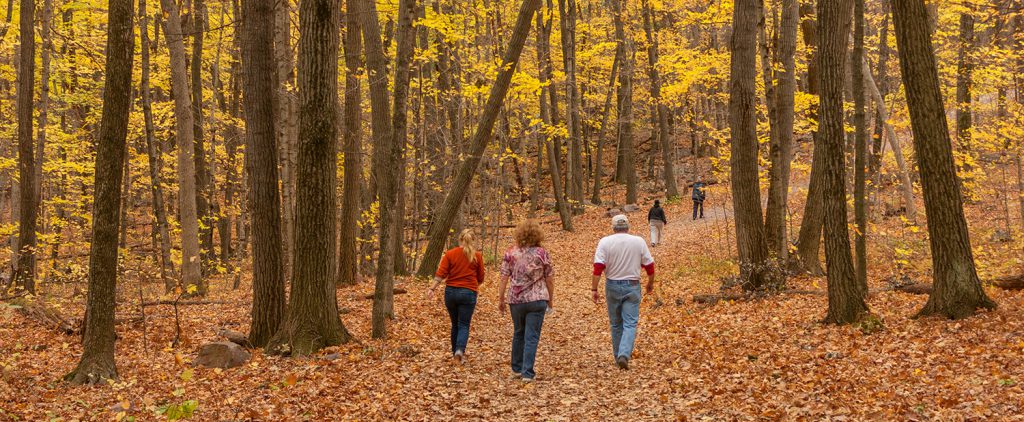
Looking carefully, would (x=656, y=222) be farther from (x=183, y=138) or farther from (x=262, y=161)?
(x=262, y=161)

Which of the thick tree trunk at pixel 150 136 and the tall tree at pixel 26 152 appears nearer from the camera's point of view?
the thick tree trunk at pixel 150 136

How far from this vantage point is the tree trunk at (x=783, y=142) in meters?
12.9

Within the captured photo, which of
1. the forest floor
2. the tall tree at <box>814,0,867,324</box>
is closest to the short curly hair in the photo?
the forest floor

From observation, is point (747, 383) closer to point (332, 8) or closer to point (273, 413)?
point (273, 413)

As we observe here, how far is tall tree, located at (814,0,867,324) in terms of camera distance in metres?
8.73

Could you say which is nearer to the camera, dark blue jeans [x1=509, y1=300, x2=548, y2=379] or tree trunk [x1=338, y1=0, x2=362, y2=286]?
dark blue jeans [x1=509, y1=300, x2=548, y2=379]

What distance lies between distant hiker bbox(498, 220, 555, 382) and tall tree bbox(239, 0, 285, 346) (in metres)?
3.68

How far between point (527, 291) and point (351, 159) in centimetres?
824

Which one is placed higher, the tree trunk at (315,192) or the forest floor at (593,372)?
the tree trunk at (315,192)

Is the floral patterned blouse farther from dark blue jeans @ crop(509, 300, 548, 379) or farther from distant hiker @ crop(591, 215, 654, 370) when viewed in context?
distant hiker @ crop(591, 215, 654, 370)

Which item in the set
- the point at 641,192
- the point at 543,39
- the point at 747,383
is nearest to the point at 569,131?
the point at 543,39

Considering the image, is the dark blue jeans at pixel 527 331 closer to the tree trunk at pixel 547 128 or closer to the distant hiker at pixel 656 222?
the distant hiker at pixel 656 222

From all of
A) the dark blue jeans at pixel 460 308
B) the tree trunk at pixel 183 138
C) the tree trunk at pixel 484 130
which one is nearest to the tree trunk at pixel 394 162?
the dark blue jeans at pixel 460 308

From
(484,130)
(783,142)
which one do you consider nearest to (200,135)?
(484,130)
